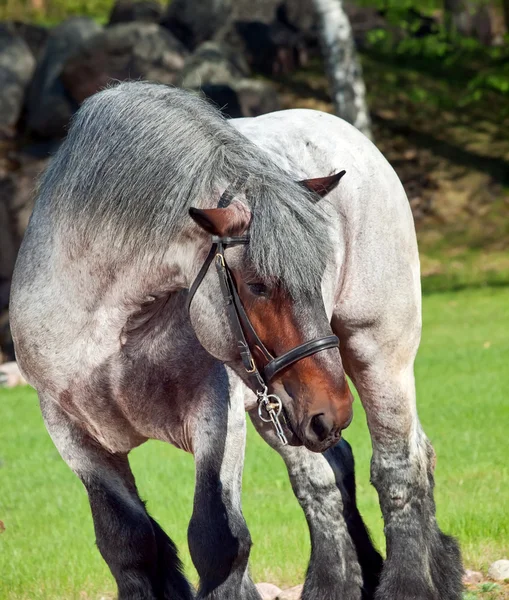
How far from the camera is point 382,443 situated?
5.14 metres

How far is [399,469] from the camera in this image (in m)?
5.08

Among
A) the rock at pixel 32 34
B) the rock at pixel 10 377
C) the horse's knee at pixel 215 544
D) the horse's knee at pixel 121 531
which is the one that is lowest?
the rock at pixel 10 377

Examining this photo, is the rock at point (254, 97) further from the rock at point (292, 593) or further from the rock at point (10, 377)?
the rock at point (292, 593)

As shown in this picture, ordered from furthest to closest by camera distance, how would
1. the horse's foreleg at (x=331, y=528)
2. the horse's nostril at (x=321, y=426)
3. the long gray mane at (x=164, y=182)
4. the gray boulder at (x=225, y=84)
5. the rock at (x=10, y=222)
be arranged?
the gray boulder at (x=225, y=84) < the rock at (x=10, y=222) < the horse's foreleg at (x=331, y=528) < the long gray mane at (x=164, y=182) < the horse's nostril at (x=321, y=426)

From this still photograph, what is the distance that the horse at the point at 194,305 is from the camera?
3.69 metres

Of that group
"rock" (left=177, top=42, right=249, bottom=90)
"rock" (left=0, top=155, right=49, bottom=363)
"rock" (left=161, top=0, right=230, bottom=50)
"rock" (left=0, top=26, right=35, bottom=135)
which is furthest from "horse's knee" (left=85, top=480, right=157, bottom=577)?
"rock" (left=161, top=0, right=230, bottom=50)

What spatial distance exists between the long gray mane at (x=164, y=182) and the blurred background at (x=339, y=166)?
65 centimetres

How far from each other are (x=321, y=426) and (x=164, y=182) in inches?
45.1

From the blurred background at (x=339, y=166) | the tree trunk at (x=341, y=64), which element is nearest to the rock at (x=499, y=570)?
the blurred background at (x=339, y=166)

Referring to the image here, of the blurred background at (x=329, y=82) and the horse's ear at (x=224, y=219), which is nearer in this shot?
the horse's ear at (x=224, y=219)

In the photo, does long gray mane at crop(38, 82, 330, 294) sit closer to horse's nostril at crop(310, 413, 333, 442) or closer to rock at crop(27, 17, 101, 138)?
horse's nostril at crop(310, 413, 333, 442)

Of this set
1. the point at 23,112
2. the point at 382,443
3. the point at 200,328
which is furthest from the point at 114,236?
the point at 23,112

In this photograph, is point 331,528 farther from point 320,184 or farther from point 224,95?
point 224,95

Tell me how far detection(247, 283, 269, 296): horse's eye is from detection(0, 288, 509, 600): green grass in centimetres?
246
